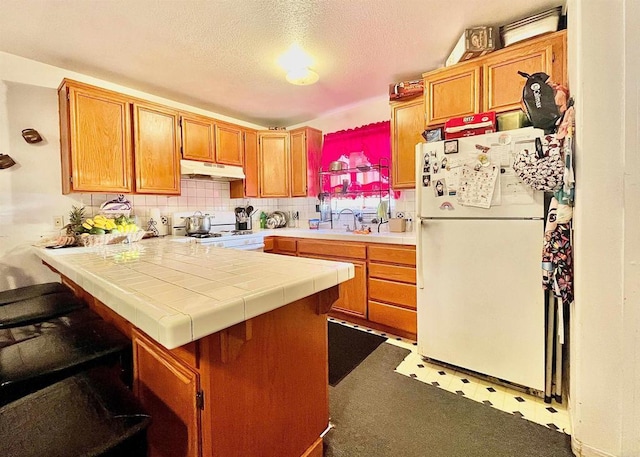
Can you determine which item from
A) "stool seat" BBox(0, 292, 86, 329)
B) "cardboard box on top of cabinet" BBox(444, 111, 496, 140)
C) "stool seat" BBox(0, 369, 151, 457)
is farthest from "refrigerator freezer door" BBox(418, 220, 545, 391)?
"stool seat" BBox(0, 292, 86, 329)

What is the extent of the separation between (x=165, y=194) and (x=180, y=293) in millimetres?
2369

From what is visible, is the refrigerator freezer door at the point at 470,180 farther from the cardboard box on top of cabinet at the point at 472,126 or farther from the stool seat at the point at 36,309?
the stool seat at the point at 36,309

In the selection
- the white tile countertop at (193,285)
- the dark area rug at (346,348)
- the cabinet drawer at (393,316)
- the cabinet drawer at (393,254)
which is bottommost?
the dark area rug at (346,348)

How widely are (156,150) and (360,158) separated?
213cm

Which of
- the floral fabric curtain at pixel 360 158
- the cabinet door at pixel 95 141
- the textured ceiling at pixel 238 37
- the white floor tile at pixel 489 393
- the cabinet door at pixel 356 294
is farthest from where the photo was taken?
the floral fabric curtain at pixel 360 158

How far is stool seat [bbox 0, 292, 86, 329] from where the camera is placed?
1.33 m

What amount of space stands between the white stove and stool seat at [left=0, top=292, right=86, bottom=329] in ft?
3.68

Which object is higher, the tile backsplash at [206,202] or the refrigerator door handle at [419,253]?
the tile backsplash at [206,202]

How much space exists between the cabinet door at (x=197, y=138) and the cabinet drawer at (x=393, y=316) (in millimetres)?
2352

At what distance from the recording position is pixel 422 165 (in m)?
2.04

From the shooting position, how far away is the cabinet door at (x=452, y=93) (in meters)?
2.13

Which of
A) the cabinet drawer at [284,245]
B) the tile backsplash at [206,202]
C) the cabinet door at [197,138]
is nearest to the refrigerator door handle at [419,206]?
the tile backsplash at [206,202]

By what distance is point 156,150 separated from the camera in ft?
9.14

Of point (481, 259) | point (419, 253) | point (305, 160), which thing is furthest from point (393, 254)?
point (305, 160)
